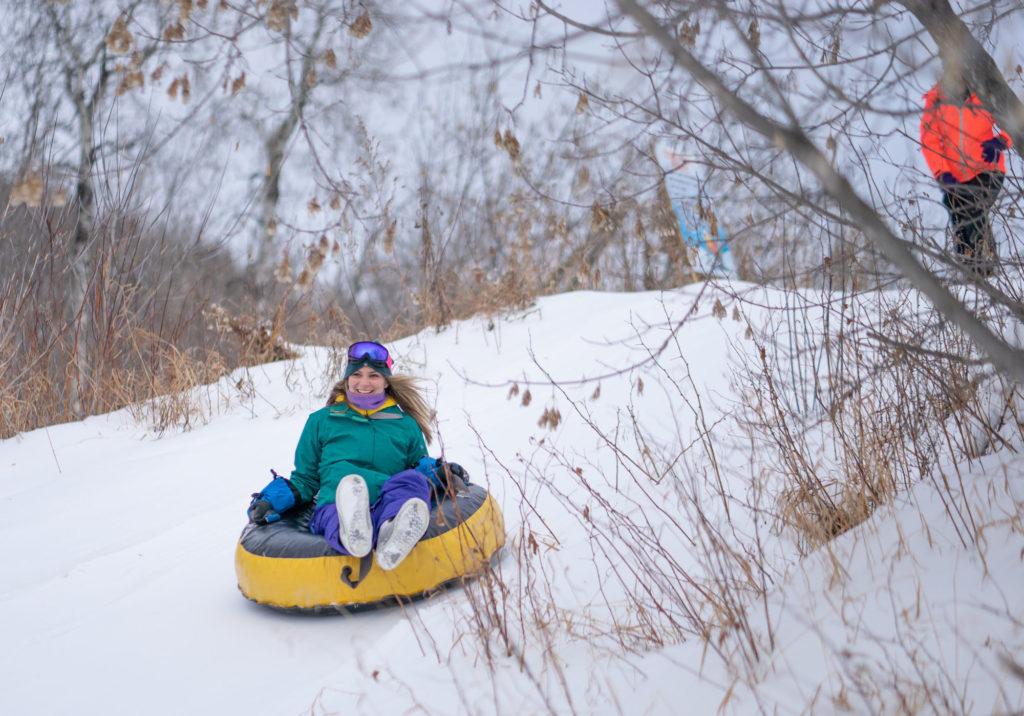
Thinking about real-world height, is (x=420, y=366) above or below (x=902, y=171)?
below

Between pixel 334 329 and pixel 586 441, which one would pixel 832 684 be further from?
pixel 334 329

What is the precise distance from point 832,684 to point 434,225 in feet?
26.3

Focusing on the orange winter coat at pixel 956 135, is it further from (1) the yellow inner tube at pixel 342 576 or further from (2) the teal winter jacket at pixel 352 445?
(2) the teal winter jacket at pixel 352 445

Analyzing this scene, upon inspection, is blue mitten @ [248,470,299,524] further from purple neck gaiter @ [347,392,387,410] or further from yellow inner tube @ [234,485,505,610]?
purple neck gaiter @ [347,392,387,410]

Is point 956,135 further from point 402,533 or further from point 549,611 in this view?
point 402,533

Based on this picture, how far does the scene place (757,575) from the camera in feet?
8.09

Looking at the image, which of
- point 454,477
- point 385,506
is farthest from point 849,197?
point 454,477

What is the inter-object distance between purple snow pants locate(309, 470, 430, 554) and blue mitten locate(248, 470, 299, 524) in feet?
0.58

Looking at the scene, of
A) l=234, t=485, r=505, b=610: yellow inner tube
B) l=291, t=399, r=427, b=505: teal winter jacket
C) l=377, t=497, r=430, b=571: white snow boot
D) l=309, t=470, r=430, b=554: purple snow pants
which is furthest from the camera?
l=291, t=399, r=427, b=505: teal winter jacket

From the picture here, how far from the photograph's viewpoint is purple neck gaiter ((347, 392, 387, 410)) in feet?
12.3

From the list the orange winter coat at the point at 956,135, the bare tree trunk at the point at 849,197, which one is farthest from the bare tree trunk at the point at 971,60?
the bare tree trunk at the point at 849,197

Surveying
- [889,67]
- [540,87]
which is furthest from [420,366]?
[889,67]

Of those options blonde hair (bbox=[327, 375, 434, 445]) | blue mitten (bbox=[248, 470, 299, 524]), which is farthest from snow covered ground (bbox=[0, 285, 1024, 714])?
blonde hair (bbox=[327, 375, 434, 445])

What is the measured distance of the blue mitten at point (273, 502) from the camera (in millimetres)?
3404
